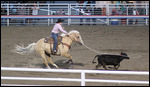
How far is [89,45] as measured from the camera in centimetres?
1662

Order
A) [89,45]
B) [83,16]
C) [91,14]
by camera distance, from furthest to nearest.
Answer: [91,14] < [83,16] < [89,45]

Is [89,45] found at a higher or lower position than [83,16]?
lower

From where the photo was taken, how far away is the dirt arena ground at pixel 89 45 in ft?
46.0

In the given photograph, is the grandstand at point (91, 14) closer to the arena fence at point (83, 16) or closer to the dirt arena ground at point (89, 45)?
the arena fence at point (83, 16)

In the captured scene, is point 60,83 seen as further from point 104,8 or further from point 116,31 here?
point 104,8

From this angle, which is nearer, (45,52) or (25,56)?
(45,52)

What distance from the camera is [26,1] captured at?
2392 cm

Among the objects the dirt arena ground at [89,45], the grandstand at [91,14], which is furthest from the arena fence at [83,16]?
the dirt arena ground at [89,45]

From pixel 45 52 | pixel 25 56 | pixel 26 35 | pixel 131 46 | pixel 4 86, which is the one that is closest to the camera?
pixel 4 86

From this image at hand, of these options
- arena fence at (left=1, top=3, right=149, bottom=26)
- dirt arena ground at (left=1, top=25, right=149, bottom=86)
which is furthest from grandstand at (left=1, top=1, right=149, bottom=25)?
dirt arena ground at (left=1, top=25, right=149, bottom=86)

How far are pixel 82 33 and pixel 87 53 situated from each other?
2474 millimetres

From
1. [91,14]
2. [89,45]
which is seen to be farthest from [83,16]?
[89,45]

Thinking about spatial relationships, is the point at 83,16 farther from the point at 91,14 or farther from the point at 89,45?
the point at 89,45

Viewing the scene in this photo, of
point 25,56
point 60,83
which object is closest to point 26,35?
point 25,56
